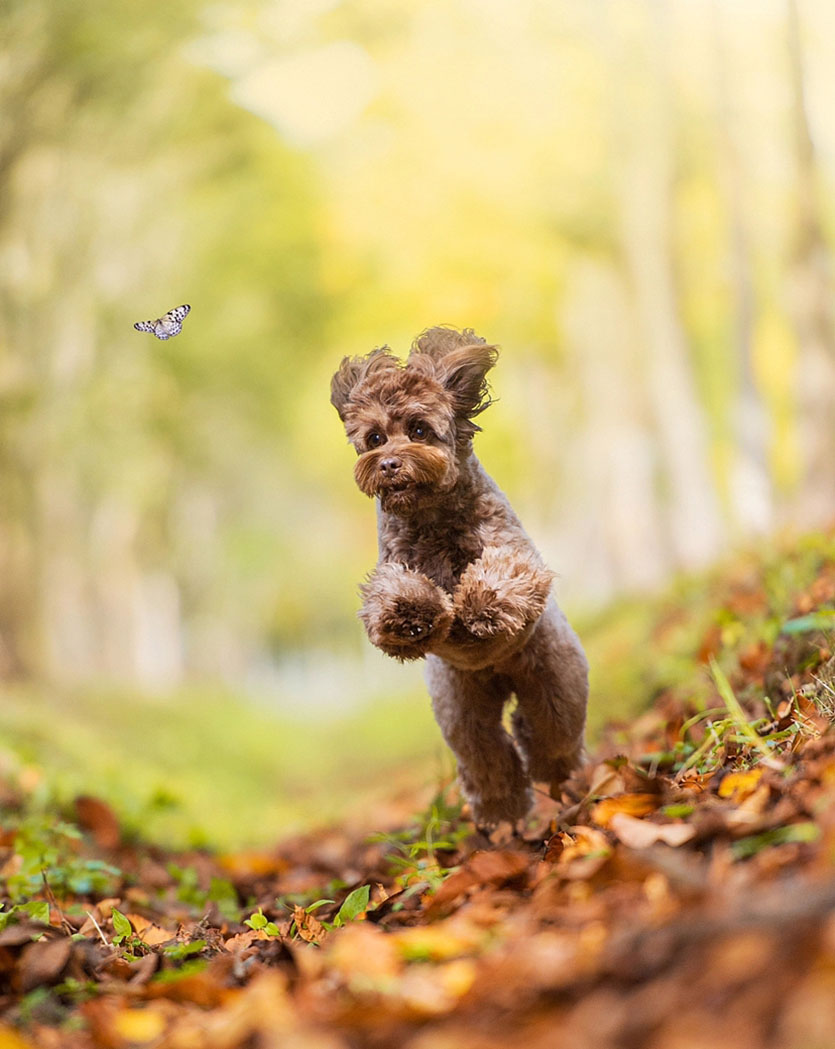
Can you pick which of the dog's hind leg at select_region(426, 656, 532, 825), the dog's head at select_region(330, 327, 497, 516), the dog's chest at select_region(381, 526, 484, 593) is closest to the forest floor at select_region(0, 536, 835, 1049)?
the dog's hind leg at select_region(426, 656, 532, 825)

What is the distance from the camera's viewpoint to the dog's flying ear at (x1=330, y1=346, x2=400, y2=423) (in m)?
4.41

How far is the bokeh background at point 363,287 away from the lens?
12961 millimetres

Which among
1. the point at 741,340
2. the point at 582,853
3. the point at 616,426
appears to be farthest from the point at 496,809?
the point at 616,426

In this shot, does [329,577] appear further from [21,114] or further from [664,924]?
[664,924]

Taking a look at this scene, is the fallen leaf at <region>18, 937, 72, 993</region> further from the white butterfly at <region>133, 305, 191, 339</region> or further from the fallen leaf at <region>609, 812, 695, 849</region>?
the white butterfly at <region>133, 305, 191, 339</region>

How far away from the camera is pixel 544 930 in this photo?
264cm

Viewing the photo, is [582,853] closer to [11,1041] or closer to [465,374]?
[11,1041]

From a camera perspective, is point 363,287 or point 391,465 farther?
point 363,287

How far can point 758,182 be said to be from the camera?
720 inches

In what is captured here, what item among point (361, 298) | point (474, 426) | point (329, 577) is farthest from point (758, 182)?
point (329, 577)

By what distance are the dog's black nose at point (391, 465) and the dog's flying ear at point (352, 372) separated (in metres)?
0.46

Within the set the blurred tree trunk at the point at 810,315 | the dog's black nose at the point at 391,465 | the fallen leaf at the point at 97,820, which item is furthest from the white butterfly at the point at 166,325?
the blurred tree trunk at the point at 810,315

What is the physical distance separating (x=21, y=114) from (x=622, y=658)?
1000 centimetres

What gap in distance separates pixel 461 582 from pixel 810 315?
25.7ft
